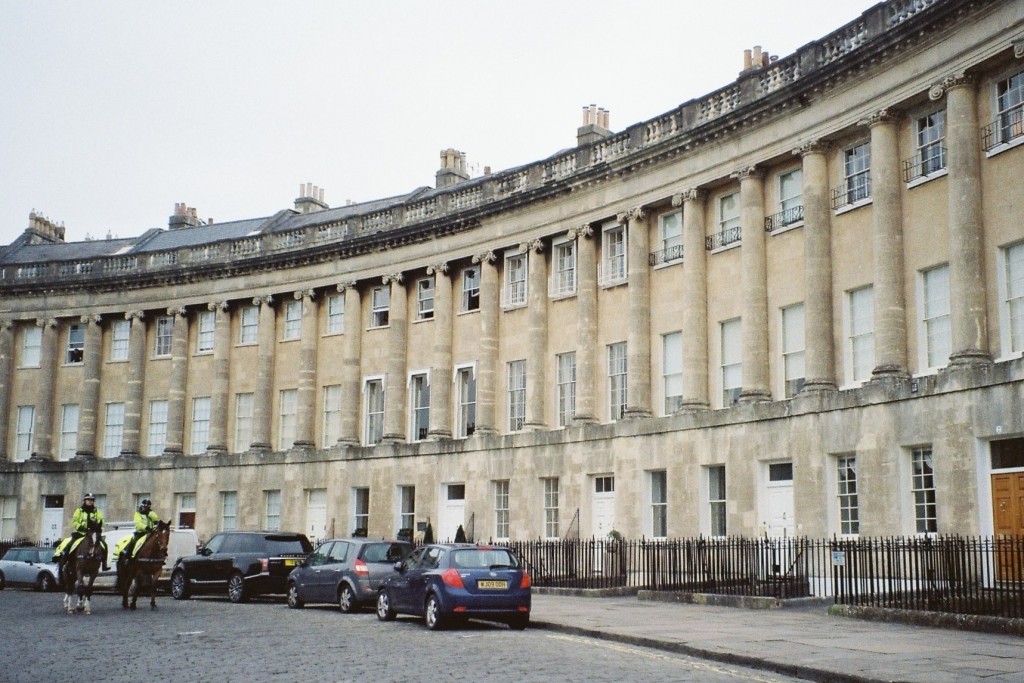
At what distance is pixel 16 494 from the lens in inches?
1984

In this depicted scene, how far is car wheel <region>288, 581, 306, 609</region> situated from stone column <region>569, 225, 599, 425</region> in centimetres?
1175

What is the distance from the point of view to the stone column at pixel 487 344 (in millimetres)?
38656

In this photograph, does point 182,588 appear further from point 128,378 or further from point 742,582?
point 128,378

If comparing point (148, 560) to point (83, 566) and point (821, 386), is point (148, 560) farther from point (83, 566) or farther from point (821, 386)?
point (821, 386)

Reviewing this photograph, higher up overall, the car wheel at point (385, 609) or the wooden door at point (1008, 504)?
the wooden door at point (1008, 504)

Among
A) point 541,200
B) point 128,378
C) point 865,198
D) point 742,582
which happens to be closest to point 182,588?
point 742,582

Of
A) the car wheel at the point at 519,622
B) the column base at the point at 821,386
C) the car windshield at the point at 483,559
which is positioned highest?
the column base at the point at 821,386

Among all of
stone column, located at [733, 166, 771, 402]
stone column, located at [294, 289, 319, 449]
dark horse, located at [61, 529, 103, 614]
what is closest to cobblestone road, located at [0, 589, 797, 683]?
dark horse, located at [61, 529, 103, 614]

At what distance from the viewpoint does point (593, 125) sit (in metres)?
39.7

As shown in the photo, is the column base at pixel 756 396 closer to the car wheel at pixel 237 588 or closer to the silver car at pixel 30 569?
the car wheel at pixel 237 588

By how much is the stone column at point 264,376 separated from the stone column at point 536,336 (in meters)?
13.2

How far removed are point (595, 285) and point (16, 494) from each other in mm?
29637

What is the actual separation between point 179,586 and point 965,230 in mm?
20409

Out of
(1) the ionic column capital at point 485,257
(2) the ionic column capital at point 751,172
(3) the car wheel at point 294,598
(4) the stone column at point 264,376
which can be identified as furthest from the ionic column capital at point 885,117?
(4) the stone column at point 264,376
